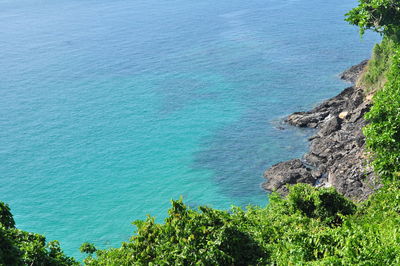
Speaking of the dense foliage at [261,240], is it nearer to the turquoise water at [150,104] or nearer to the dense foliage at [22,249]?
the dense foliage at [22,249]

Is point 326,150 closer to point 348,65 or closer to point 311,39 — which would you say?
point 348,65

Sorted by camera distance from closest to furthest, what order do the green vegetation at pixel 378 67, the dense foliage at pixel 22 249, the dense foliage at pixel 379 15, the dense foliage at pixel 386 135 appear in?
the dense foliage at pixel 22 249 < the dense foliage at pixel 386 135 < the dense foliage at pixel 379 15 < the green vegetation at pixel 378 67

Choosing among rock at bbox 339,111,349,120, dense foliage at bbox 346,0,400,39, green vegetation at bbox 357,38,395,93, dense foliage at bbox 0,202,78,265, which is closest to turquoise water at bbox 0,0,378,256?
rock at bbox 339,111,349,120

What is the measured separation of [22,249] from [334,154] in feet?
125

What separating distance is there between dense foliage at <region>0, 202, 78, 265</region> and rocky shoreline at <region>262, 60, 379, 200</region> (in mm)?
26704

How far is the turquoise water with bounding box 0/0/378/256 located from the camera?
50.7 metres

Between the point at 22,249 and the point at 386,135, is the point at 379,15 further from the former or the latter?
the point at 22,249

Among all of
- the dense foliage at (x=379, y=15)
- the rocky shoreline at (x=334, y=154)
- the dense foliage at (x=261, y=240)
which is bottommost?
the dense foliage at (x=261, y=240)

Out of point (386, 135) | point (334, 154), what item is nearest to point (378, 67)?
point (334, 154)

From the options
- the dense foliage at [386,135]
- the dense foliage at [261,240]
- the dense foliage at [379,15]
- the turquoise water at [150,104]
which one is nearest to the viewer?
the dense foliage at [261,240]

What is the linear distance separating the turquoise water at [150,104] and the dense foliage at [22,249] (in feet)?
75.8

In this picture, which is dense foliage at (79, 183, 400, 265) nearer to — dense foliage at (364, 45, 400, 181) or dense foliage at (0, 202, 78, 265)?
dense foliage at (364, 45, 400, 181)

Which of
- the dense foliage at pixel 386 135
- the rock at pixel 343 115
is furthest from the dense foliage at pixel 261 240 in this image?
the rock at pixel 343 115

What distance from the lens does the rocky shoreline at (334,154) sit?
143ft
